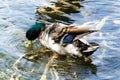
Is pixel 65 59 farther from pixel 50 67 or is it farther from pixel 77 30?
pixel 77 30

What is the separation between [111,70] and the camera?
766 cm

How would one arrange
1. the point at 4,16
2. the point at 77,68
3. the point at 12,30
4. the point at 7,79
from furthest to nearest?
the point at 4,16, the point at 12,30, the point at 77,68, the point at 7,79

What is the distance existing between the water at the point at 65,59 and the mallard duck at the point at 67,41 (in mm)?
228

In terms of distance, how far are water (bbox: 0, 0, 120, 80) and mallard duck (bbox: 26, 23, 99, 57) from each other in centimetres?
23

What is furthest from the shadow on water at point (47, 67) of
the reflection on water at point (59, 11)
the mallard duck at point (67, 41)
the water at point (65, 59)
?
the reflection on water at point (59, 11)

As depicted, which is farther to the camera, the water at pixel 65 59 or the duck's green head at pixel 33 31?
the duck's green head at pixel 33 31

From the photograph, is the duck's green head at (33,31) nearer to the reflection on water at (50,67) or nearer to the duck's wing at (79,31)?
the reflection on water at (50,67)

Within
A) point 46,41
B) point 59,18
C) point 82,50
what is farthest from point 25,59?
point 59,18

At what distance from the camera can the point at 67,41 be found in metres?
7.95

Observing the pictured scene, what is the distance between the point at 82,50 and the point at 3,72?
5.01 ft

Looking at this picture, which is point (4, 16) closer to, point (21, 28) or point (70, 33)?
point (21, 28)

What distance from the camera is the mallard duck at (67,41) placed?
779 centimetres

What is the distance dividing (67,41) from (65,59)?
1.48 feet

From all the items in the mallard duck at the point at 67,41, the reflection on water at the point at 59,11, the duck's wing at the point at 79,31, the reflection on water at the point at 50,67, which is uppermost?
the duck's wing at the point at 79,31
